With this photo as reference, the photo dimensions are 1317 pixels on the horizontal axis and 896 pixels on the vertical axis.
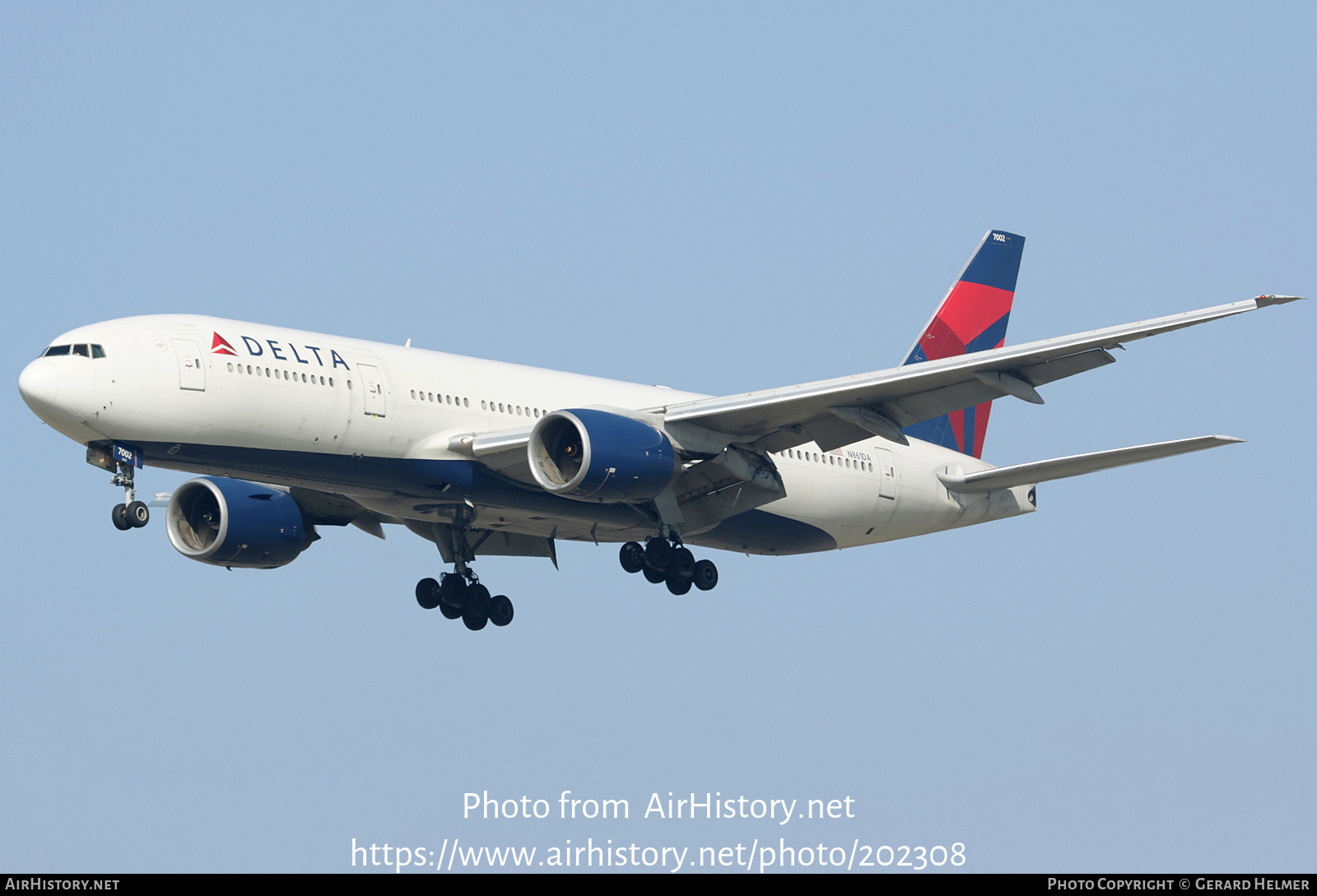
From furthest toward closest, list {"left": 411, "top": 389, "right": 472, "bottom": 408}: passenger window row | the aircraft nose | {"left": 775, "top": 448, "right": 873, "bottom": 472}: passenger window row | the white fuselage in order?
{"left": 775, "top": 448, "right": 873, "bottom": 472}: passenger window row → {"left": 411, "top": 389, "right": 472, "bottom": 408}: passenger window row → the white fuselage → the aircraft nose

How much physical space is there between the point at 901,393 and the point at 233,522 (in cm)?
1374

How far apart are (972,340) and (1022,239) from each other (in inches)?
163

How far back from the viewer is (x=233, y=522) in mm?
35094

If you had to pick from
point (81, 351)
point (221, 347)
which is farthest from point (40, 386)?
point (221, 347)

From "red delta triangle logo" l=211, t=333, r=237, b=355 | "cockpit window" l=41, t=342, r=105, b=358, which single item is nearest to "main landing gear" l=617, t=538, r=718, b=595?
"red delta triangle logo" l=211, t=333, r=237, b=355

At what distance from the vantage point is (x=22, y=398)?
1131 inches

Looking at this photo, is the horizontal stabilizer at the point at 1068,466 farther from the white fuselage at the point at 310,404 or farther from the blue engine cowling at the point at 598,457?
the blue engine cowling at the point at 598,457

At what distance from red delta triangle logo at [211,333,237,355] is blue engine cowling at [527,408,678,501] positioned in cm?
554

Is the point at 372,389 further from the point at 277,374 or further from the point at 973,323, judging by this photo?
the point at 973,323

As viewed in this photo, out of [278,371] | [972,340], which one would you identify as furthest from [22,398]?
[972,340]

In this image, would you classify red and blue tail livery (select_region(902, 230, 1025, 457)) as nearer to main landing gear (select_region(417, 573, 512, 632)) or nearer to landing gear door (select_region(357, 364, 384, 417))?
main landing gear (select_region(417, 573, 512, 632))

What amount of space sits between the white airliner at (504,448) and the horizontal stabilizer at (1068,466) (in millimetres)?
63

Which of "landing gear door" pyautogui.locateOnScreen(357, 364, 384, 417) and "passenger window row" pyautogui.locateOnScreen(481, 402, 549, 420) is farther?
"passenger window row" pyautogui.locateOnScreen(481, 402, 549, 420)

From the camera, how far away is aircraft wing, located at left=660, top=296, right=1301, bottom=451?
29234 mm
